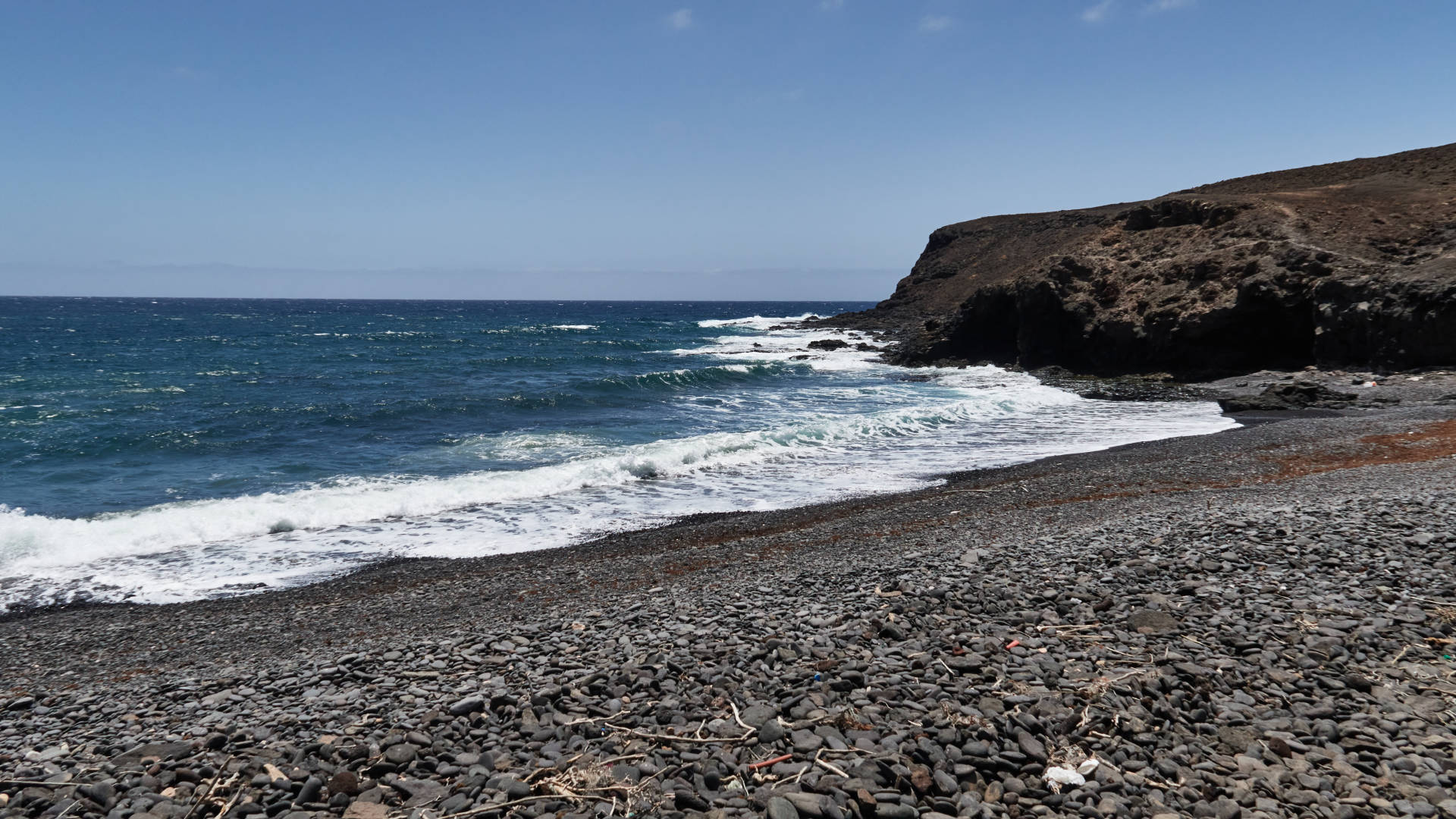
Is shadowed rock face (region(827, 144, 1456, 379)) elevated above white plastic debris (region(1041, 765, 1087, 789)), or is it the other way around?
shadowed rock face (region(827, 144, 1456, 379))

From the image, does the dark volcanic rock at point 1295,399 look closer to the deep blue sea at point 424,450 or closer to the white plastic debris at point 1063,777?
the deep blue sea at point 424,450

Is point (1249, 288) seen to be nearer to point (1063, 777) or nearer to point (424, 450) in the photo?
point (424, 450)

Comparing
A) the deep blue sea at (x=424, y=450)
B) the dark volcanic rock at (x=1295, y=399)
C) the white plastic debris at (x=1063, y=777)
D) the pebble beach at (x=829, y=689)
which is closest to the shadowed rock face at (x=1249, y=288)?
the deep blue sea at (x=424, y=450)

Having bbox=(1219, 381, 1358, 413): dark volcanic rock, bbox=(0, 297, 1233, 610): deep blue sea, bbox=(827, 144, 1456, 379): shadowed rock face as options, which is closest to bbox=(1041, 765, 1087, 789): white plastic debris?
bbox=(0, 297, 1233, 610): deep blue sea

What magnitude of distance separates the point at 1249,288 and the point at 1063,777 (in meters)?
32.5

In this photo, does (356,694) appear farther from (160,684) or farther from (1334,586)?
(1334,586)

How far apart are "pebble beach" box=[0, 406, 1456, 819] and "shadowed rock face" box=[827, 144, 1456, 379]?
22.2 m

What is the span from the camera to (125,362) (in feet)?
146

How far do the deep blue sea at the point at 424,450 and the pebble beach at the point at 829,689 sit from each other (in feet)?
10.5

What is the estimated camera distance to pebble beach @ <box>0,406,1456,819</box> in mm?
4168

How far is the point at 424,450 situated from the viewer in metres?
21.3

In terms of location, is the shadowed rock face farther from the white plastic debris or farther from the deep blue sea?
the white plastic debris

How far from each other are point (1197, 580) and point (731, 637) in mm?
4202

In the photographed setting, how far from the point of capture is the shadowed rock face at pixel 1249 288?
27.1 m
